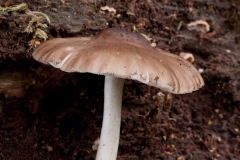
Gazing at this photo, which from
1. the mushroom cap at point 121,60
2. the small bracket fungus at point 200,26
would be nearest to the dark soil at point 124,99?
the small bracket fungus at point 200,26

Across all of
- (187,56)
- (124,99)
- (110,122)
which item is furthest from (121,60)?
(187,56)

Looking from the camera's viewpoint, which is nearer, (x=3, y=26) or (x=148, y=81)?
(x=148, y=81)

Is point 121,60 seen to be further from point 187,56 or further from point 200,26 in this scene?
point 200,26

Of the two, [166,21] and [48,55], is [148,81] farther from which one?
[166,21]

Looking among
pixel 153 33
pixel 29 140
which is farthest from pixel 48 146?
pixel 153 33

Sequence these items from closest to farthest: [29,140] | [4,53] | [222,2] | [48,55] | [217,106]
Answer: [48,55], [4,53], [29,140], [217,106], [222,2]

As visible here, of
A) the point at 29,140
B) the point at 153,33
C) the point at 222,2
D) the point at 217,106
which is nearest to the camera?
the point at 29,140

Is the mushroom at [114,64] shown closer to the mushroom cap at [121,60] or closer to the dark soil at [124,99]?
the mushroom cap at [121,60]
